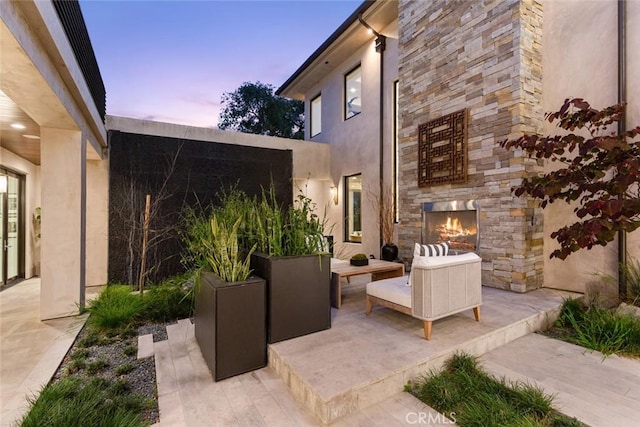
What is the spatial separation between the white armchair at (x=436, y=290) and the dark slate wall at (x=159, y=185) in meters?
3.41

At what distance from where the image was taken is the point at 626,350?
2.64 m

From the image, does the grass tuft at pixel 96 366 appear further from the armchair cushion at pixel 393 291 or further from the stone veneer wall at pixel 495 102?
the stone veneer wall at pixel 495 102

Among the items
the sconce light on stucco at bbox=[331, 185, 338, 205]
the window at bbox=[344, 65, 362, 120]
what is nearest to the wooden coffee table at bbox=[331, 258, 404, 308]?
the sconce light on stucco at bbox=[331, 185, 338, 205]

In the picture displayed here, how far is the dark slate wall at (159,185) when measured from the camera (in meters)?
5.54

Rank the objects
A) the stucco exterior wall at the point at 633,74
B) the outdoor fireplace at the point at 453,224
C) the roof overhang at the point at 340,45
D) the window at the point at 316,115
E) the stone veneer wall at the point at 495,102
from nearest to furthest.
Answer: the stucco exterior wall at the point at 633,74 < the stone veneer wall at the point at 495,102 < the outdoor fireplace at the point at 453,224 < the roof overhang at the point at 340,45 < the window at the point at 316,115

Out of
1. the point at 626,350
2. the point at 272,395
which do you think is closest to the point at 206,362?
the point at 272,395

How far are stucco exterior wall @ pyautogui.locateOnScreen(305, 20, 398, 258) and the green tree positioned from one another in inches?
214

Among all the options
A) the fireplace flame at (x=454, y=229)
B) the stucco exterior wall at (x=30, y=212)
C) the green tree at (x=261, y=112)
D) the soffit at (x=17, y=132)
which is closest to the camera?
the soffit at (x=17, y=132)

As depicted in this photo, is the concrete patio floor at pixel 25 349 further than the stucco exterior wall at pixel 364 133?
No

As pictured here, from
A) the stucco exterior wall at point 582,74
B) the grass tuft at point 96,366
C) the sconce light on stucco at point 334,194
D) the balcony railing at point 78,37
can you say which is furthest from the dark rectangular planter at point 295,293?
the sconce light on stucco at point 334,194

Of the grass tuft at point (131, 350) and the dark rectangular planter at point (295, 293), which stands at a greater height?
the dark rectangular planter at point (295, 293)

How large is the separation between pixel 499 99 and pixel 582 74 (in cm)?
106

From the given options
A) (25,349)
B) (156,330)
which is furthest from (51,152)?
(156,330)

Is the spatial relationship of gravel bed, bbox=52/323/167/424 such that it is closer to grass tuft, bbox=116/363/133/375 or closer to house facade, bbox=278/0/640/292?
grass tuft, bbox=116/363/133/375
